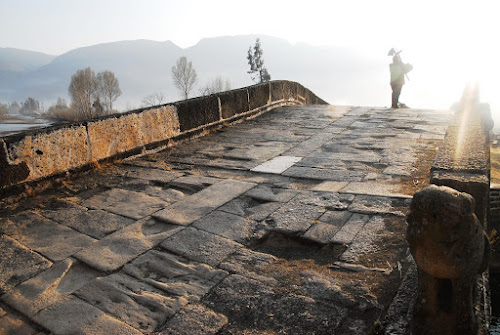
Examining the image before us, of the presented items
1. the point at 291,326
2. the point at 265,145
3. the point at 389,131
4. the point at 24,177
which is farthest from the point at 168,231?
the point at 389,131

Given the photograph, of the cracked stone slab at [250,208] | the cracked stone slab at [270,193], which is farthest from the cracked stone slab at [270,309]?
the cracked stone slab at [270,193]

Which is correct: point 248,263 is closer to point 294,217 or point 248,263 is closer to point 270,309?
point 270,309

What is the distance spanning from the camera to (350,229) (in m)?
3.38

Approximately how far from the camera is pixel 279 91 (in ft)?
36.1

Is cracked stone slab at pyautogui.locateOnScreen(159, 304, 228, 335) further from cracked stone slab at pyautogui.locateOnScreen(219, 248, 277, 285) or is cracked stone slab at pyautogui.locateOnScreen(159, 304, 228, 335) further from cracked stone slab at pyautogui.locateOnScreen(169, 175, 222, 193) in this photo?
cracked stone slab at pyautogui.locateOnScreen(169, 175, 222, 193)

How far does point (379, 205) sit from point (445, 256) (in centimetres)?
207

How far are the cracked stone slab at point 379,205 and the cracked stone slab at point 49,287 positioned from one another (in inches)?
95.9

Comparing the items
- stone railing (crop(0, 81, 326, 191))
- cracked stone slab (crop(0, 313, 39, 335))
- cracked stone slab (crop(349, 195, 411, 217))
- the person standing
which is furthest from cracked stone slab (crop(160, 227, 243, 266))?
the person standing

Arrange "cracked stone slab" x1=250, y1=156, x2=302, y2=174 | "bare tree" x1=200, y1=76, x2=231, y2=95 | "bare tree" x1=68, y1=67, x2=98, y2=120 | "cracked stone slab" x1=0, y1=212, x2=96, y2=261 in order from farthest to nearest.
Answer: "bare tree" x1=200, y1=76, x2=231, y2=95
"bare tree" x1=68, y1=67, x2=98, y2=120
"cracked stone slab" x1=250, y1=156, x2=302, y2=174
"cracked stone slab" x1=0, y1=212, x2=96, y2=261

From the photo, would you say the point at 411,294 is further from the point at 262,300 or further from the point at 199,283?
the point at 199,283

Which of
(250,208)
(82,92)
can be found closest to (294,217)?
(250,208)

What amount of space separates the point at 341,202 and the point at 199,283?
6.13 feet

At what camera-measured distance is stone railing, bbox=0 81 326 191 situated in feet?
14.0

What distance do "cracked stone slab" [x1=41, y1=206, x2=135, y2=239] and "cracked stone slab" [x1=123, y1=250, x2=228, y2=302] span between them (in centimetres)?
63
